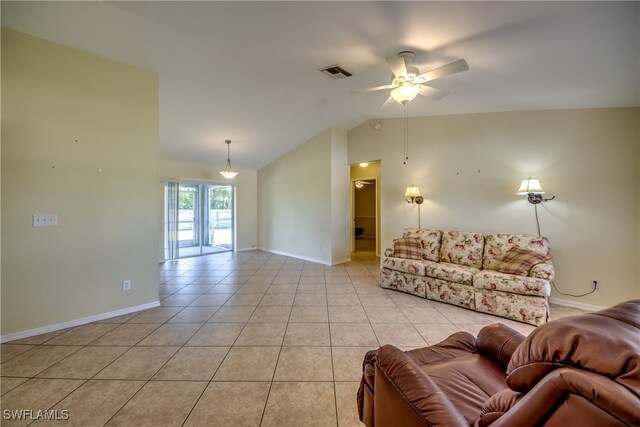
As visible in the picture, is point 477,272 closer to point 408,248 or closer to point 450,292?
point 450,292

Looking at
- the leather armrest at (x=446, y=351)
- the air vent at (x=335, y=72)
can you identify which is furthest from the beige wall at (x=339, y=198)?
the leather armrest at (x=446, y=351)

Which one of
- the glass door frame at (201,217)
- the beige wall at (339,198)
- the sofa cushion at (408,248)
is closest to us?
the sofa cushion at (408,248)

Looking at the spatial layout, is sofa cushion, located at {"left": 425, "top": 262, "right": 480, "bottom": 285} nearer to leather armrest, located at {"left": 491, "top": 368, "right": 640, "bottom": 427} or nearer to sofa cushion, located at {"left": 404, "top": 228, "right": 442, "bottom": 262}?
sofa cushion, located at {"left": 404, "top": 228, "right": 442, "bottom": 262}

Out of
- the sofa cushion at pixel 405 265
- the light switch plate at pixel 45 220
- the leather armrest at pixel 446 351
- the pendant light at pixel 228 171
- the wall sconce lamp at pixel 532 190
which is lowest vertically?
the leather armrest at pixel 446 351

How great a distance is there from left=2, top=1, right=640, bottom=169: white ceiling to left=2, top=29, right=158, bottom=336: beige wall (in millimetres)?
317

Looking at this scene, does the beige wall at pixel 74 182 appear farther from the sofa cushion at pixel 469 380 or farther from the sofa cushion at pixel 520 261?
the sofa cushion at pixel 520 261

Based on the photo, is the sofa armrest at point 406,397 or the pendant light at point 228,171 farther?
the pendant light at point 228,171

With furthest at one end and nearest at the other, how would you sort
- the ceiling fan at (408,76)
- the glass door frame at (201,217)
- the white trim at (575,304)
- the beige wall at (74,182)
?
1. the glass door frame at (201,217)
2. the white trim at (575,304)
3. the beige wall at (74,182)
4. the ceiling fan at (408,76)

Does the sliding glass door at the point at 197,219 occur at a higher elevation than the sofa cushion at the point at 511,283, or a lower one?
higher

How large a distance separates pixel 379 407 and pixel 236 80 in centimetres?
403

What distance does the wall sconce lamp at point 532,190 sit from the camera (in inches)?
136

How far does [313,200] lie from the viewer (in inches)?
237

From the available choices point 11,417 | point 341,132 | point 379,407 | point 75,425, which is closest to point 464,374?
point 379,407

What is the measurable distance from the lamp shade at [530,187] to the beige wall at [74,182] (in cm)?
513
